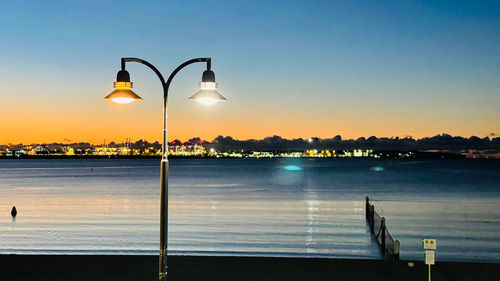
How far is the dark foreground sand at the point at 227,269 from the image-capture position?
1902cm

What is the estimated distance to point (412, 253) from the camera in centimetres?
3192

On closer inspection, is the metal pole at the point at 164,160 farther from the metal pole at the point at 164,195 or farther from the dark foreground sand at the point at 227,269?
the dark foreground sand at the point at 227,269

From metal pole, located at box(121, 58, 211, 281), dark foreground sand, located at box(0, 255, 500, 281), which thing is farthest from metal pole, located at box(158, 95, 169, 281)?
dark foreground sand, located at box(0, 255, 500, 281)

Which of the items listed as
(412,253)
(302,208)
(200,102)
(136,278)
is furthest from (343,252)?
(302,208)

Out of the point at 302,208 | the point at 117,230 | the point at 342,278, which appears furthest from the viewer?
the point at 302,208

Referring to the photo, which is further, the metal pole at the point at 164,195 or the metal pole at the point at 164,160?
the metal pole at the point at 164,195

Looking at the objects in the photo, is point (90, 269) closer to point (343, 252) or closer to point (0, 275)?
point (0, 275)

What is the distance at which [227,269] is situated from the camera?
20.3 meters

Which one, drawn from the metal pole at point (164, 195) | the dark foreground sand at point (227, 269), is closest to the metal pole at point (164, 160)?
the metal pole at point (164, 195)

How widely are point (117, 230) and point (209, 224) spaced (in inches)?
285

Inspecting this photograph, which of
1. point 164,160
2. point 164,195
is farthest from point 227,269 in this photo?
point 164,160

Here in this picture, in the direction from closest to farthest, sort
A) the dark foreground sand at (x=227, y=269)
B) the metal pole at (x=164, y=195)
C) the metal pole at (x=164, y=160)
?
1. the metal pole at (x=164, y=160)
2. the metal pole at (x=164, y=195)
3. the dark foreground sand at (x=227, y=269)

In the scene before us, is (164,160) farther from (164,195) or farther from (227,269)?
(227,269)

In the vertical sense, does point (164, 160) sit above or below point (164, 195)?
above
